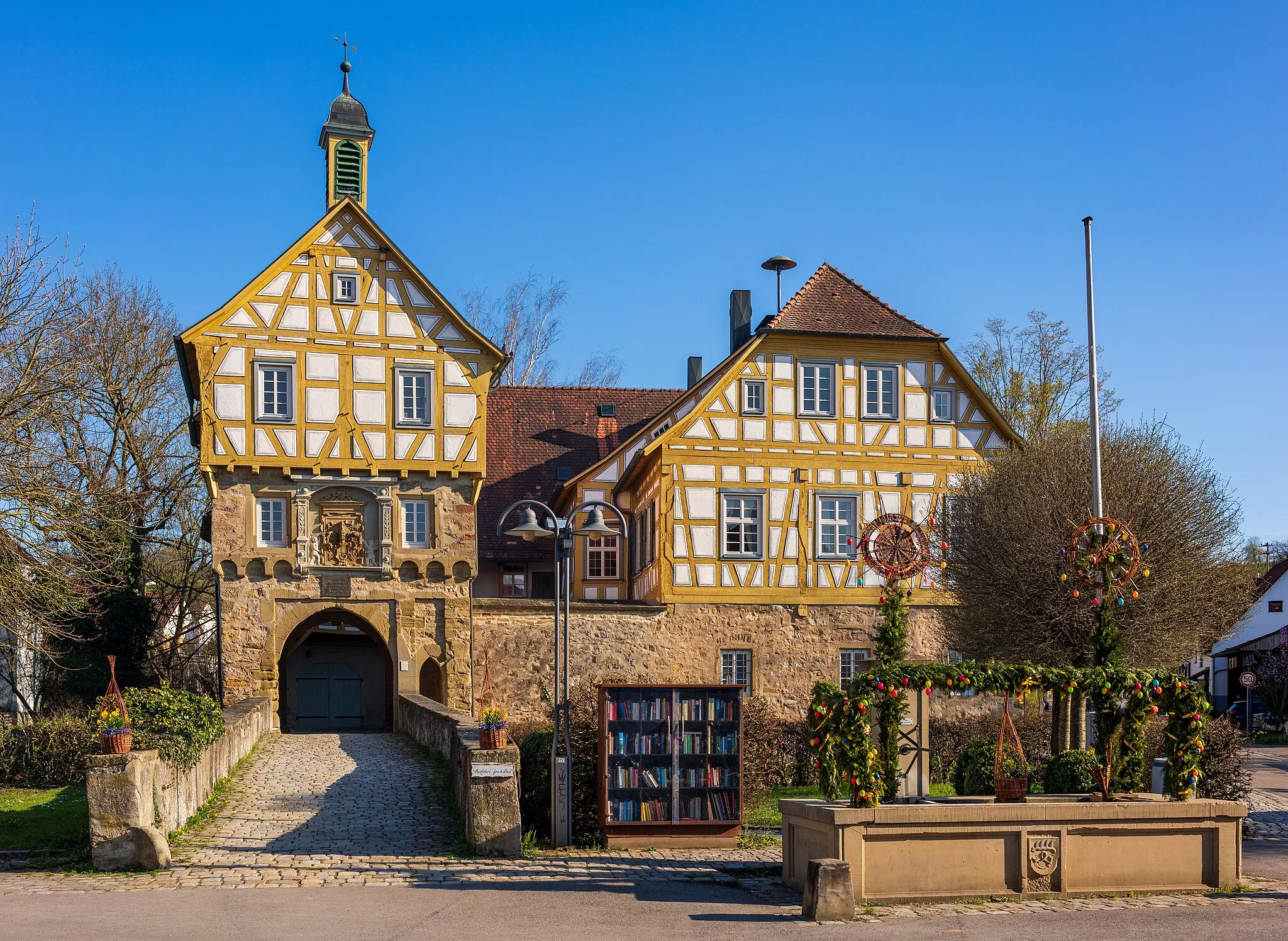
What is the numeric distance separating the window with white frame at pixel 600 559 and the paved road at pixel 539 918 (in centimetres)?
1978

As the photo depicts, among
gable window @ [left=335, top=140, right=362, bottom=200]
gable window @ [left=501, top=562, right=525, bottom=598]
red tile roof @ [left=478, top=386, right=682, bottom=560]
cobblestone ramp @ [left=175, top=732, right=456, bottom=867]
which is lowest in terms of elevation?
cobblestone ramp @ [left=175, top=732, right=456, bottom=867]

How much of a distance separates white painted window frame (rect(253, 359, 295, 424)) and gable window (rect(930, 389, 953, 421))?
12.9 metres

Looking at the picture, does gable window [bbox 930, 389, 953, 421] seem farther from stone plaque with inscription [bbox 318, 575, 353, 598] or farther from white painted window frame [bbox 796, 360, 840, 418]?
stone plaque with inscription [bbox 318, 575, 353, 598]

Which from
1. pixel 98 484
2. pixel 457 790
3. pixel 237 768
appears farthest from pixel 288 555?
pixel 457 790

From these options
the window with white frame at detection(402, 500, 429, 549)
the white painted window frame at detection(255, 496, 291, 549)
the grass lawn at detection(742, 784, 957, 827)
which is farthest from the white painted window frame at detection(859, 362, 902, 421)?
the white painted window frame at detection(255, 496, 291, 549)

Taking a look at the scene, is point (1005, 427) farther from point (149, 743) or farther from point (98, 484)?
point (149, 743)

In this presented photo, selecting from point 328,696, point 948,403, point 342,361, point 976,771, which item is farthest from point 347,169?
point 976,771

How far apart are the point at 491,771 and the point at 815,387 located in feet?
53.4

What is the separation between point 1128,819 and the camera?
39.2 feet

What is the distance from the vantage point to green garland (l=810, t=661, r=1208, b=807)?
11.6 metres

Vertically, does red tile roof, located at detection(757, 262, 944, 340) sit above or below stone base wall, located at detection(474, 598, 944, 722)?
above

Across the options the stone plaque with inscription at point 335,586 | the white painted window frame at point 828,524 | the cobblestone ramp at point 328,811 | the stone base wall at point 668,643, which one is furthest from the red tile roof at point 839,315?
the cobblestone ramp at point 328,811

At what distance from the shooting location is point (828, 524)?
28281mm

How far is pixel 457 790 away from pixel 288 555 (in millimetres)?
12340
